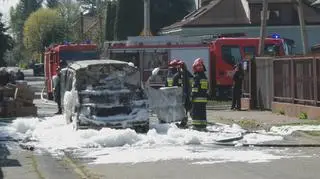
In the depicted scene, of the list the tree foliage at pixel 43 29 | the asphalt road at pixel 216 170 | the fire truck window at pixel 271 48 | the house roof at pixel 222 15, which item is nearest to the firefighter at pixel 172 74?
the asphalt road at pixel 216 170

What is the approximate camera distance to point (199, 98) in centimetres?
1853

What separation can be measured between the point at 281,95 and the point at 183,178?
42.2ft

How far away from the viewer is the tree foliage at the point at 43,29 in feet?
352

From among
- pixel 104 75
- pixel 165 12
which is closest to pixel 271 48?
pixel 104 75

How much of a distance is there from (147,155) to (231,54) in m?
20.0

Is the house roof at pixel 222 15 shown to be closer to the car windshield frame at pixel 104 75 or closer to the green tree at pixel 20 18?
the car windshield frame at pixel 104 75

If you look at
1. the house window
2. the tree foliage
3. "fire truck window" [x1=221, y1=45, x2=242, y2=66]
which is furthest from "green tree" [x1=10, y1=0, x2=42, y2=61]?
"fire truck window" [x1=221, y1=45, x2=242, y2=66]

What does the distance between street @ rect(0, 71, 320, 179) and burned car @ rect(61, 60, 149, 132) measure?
21.1 inches

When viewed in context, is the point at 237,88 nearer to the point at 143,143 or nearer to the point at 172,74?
the point at 172,74

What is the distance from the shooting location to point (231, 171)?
11359mm

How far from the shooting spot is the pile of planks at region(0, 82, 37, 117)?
80.2 ft

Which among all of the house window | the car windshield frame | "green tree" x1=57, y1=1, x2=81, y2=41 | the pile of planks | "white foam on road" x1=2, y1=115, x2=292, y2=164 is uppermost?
"green tree" x1=57, y1=1, x2=81, y2=41

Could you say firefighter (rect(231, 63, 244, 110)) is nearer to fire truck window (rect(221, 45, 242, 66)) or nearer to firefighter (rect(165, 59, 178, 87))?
firefighter (rect(165, 59, 178, 87))

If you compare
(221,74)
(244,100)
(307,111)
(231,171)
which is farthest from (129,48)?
(231,171)
